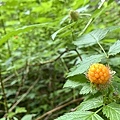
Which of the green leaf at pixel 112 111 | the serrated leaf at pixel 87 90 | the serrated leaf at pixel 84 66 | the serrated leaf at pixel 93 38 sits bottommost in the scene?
the green leaf at pixel 112 111

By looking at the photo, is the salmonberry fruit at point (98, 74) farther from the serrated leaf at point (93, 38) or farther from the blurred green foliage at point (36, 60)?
the blurred green foliage at point (36, 60)

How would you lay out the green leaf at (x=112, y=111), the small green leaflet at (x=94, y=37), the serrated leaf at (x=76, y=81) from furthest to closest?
Answer: the small green leaflet at (x=94, y=37)
the serrated leaf at (x=76, y=81)
the green leaf at (x=112, y=111)

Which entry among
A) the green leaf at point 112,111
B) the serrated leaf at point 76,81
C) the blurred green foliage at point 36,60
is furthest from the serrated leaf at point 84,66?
the blurred green foliage at point 36,60

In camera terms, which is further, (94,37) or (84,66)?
(94,37)

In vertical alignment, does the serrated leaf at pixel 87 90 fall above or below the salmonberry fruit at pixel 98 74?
below

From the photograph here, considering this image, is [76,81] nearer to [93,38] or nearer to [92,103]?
[92,103]

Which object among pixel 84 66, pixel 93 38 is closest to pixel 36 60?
pixel 93 38

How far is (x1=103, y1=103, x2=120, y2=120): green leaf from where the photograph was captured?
25.8 inches

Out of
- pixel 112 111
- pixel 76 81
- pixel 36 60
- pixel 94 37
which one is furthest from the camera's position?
pixel 36 60

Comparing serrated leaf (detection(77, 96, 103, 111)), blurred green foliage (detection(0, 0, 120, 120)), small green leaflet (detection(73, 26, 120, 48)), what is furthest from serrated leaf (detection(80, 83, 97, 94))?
blurred green foliage (detection(0, 0, 120, 120))

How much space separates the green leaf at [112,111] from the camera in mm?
655

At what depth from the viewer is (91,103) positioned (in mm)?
732

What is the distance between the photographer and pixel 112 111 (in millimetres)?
669

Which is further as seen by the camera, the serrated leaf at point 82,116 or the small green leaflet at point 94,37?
the small green leaflet at point 94,37
